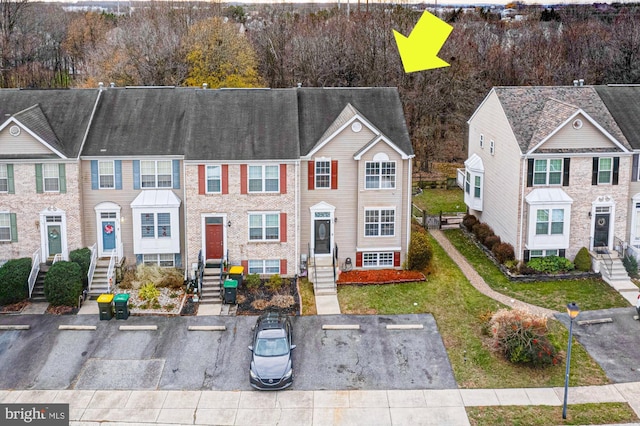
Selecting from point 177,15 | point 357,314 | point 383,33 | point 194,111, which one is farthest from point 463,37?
point 357,314

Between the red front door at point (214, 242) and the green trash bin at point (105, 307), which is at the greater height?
the red front door at point (214, 242)

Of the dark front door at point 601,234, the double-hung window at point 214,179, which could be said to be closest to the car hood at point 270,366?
the double-hung window at point 214,179

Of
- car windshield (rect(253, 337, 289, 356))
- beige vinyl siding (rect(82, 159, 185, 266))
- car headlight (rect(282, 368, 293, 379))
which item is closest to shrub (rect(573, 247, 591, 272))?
car windshield (rect(253, 337, 289, 356))

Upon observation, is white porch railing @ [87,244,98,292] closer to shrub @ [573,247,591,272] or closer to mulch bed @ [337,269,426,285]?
mulch bed @ [337,269,426,285]

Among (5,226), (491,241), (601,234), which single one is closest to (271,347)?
(5,226)

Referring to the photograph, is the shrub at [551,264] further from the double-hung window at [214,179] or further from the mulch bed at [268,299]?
the double-hung window at [214,179]

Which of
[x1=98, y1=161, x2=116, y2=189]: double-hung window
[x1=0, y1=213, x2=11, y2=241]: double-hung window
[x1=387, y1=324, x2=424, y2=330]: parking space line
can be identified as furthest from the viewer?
[x1=98, y1=161, x2=116, y2=189]: double-hung window
